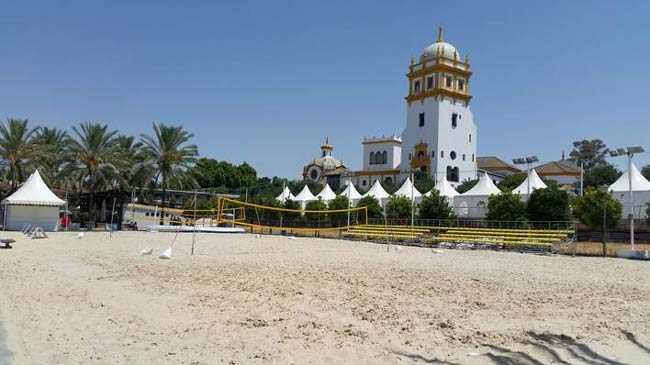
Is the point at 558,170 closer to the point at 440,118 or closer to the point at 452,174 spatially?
the point at 452,174

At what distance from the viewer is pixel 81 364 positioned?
507 centimetres

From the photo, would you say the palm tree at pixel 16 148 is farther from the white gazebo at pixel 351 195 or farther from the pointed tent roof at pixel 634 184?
the pointed tent roof at pixel 634 184

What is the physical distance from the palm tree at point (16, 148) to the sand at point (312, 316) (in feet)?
95.4

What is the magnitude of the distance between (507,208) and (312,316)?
94.9 ft

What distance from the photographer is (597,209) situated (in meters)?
27.7

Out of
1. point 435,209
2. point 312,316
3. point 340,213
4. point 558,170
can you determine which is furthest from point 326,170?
point 312,316

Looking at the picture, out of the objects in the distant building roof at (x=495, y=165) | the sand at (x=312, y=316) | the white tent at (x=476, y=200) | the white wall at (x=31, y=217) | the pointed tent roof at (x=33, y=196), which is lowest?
the sand at (x=312, y=316)

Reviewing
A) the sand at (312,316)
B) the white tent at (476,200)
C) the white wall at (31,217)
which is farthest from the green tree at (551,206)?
the white wall at (31,217)

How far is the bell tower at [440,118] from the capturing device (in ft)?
223

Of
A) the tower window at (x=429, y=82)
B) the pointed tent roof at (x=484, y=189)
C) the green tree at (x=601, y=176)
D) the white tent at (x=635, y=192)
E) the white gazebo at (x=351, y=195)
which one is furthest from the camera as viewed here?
the tower window at (x=429, y=82)

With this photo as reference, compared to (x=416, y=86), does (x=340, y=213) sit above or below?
below

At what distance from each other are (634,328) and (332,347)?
4.14 meters

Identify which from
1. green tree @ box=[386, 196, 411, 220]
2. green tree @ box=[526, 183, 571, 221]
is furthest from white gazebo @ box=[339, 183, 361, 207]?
green tree @ box=[526, 183, 571, 221]

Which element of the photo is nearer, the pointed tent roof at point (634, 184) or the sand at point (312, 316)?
the sand at point (312, 316)
